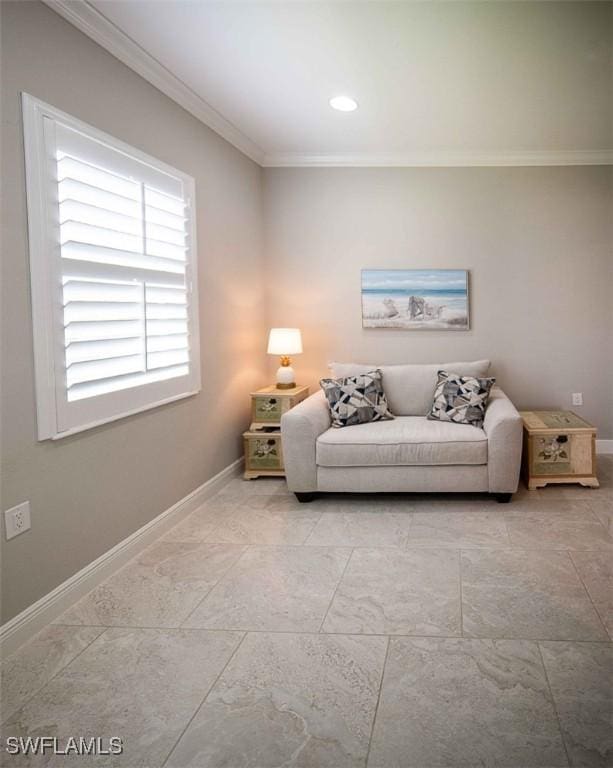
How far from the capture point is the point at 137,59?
3.04 meters

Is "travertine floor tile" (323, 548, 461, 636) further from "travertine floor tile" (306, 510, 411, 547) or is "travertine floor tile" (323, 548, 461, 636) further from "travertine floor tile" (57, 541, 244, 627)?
"travertine floor tile" (57, 541, 244, 627)

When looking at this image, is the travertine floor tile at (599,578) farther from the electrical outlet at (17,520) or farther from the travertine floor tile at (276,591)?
the electrical outlet at (17,520)

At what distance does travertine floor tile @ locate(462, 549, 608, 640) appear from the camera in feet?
7.63

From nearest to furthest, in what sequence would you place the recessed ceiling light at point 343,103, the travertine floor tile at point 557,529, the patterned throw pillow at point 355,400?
the travertine floor tile at point 557,529, the recessed ceiling light at point 343,103, the patterned throw pillow at point 355,400

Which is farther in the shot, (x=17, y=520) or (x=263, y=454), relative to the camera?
(x=263, y=454)

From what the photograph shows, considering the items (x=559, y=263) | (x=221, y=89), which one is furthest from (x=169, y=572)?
(x=559, y=263)

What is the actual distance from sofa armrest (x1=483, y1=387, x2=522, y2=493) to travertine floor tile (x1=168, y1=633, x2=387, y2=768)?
1.83 meters

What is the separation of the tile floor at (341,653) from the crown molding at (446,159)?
9.64 feet

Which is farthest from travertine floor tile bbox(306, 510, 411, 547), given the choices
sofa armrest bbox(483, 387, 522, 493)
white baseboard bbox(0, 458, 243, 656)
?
white baseboard bbox(0, 458, 243, 656)

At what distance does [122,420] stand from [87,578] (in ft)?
2.45

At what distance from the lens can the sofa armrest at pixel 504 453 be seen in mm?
3809

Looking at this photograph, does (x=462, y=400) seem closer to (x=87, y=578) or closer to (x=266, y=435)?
(x=266, y=435)

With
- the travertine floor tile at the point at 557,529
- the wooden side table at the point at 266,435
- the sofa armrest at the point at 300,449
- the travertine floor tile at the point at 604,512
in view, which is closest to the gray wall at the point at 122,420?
the wooden side table at the point at 266,435

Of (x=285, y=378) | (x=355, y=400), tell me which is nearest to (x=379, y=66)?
(x=355, y=400)
